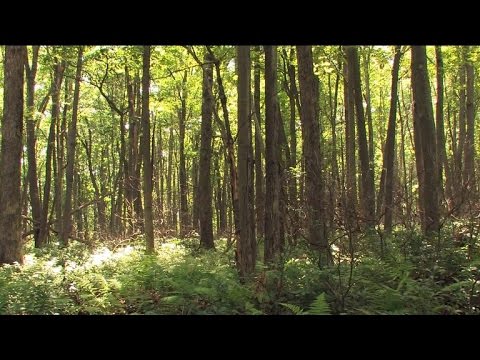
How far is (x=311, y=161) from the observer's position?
10062mm

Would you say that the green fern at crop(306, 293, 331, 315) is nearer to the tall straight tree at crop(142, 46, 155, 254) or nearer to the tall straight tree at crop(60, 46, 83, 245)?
the tall straight tree at crop(142, 46, 155, 254)

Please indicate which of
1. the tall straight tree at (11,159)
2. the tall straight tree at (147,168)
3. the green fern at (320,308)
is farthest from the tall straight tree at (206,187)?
the green fern at (320,308)

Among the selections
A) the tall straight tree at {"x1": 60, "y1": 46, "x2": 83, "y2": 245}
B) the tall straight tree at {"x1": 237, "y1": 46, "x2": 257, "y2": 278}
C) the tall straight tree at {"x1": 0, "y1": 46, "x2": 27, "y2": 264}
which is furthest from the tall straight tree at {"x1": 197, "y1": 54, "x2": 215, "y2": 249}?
the tall straight tree at {"x1": 237, "y1": 46, "x2": 257, "y2": 278}

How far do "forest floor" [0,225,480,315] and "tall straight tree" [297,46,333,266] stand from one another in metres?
1.01

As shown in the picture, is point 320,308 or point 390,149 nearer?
point 320,308

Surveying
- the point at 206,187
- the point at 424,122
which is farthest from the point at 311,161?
the point at 206,187

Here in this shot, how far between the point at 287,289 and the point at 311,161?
368 centimetres

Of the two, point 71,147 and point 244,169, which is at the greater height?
point 71,147

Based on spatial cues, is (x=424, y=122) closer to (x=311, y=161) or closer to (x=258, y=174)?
(x=311, y=161)

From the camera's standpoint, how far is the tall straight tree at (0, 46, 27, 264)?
1205cm

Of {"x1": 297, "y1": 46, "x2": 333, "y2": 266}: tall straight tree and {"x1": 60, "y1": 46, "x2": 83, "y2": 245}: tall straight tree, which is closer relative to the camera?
{"x1": 297, "y1": 46, "x2": 333, "y2": 266}: tall straight tree

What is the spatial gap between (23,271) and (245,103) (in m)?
6.30
